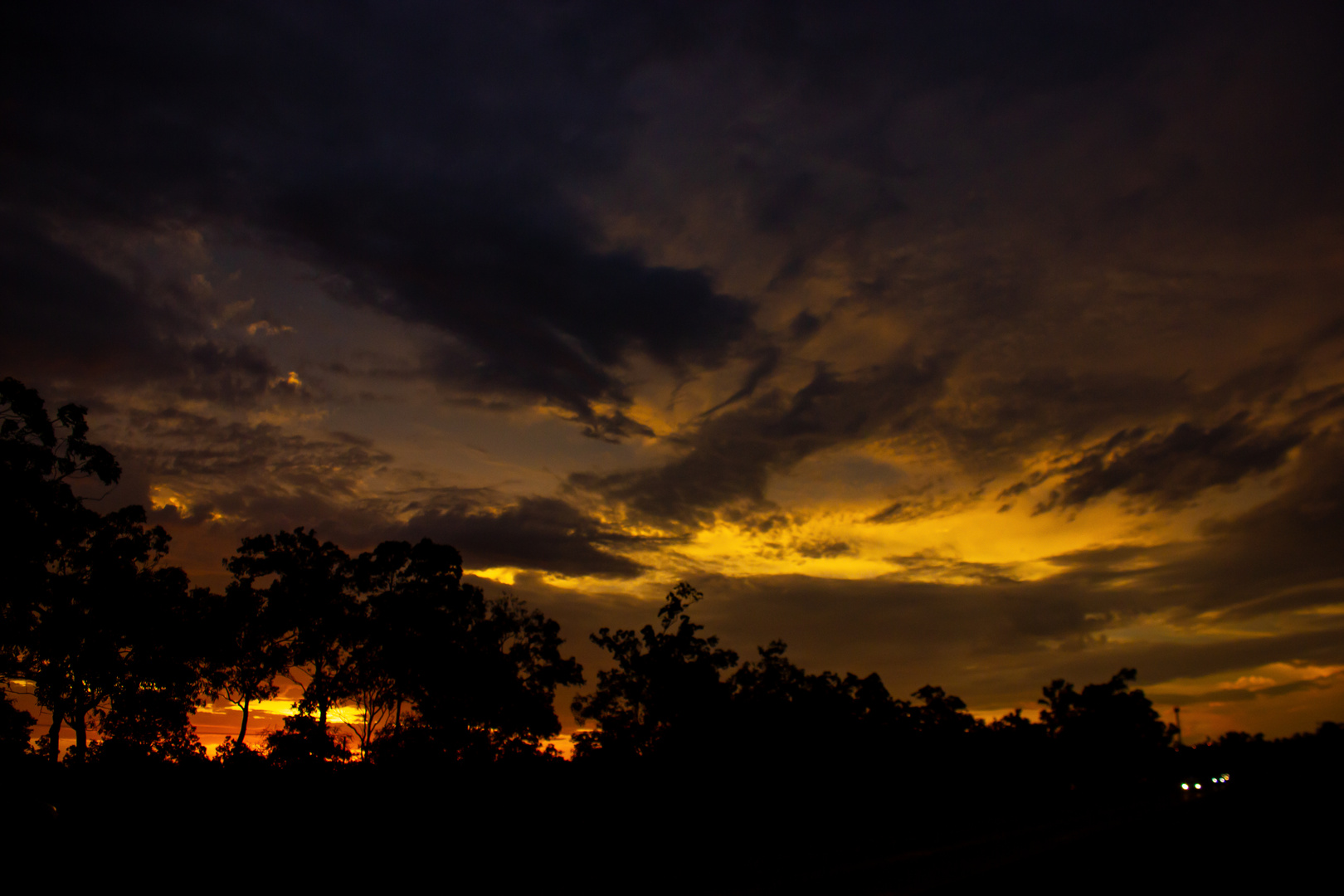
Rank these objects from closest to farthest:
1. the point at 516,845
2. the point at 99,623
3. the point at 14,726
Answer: the point at 516,845 < the point at 14,726 < the point at 99,623

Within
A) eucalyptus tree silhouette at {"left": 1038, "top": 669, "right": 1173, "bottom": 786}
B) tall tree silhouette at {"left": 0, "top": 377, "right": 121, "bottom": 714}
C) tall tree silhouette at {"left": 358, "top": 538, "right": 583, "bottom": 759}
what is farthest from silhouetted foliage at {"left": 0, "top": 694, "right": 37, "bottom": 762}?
eucalyptus tree silhouette at {"left": 1038, "top": 669, "right": 1173, "bottom": 786}

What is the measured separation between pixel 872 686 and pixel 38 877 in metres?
79.5

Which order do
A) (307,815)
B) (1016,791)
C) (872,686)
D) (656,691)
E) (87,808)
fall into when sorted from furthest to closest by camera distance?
(872,686) < (1016,791) < (656,691) < (307,815) < (87,808)

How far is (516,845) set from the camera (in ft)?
74.5

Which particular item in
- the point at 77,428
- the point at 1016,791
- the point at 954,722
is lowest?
the point at 1016,791

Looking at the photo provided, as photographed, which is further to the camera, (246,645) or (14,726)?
(246,645)

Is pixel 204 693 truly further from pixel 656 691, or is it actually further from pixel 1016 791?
pixel 1016 791

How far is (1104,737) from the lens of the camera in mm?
147625

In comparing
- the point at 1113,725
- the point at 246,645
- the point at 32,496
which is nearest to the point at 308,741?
the point at 246,645

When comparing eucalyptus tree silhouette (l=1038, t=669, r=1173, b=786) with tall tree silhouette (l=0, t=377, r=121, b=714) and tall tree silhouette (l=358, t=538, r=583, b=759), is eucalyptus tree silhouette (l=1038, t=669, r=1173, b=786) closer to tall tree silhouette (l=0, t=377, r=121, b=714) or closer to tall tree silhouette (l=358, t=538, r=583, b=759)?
tall tree silhouette (l=358, t=538, r=583, b=759)

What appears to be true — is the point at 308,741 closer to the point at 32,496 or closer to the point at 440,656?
the point at 440,656

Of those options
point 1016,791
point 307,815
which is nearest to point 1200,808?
point 1016,791

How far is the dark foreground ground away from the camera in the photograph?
17578 millimetres

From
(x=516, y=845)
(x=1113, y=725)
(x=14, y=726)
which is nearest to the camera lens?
(x=516, y=845)
